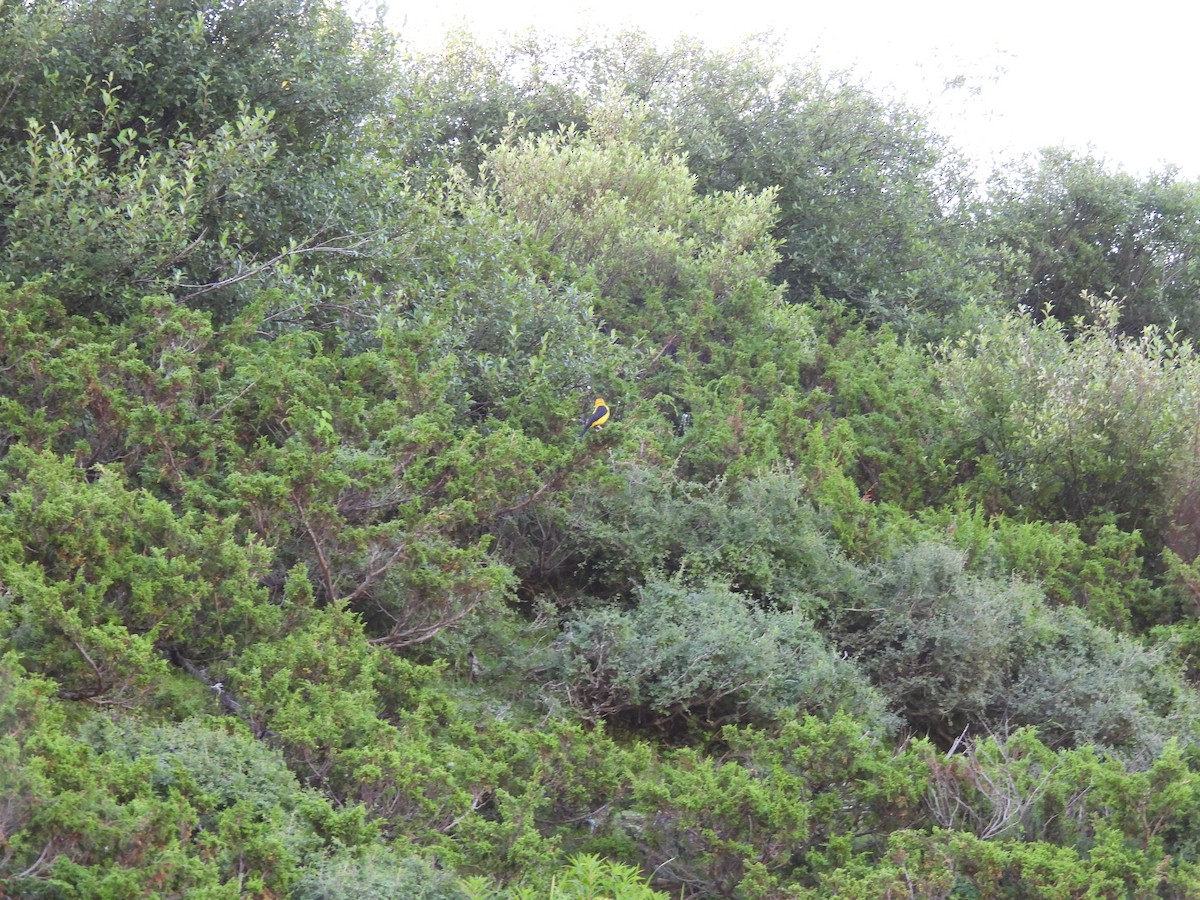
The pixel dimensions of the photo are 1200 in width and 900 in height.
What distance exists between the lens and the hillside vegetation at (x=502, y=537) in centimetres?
471

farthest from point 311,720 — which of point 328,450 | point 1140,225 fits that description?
point 1140,225

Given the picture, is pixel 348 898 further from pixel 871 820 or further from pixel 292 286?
pixel 292 286

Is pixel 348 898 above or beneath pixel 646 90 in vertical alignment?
beneath

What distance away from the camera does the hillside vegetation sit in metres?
4.71

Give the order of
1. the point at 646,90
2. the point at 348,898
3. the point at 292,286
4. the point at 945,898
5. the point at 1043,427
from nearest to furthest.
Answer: the point at 348,898
the point at 945,898
the point at 292,286
the point at 1043,427
the point at 646,90

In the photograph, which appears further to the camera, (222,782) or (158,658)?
(158,658)

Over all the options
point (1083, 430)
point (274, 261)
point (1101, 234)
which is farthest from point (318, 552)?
point (1101, 234)

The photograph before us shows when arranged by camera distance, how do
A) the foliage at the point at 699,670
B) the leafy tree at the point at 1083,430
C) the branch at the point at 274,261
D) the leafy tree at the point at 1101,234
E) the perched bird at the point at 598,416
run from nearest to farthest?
1. the foliage at the point at 699,670
2. the branch at the point at 274,261
3. the perched bird at the point at 598,416
4. the leafy tree at the point at 1083,430
5. the leafy tree at the point at 1101,234

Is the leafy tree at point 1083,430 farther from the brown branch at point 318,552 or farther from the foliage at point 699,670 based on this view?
the brown branch at point 318,552

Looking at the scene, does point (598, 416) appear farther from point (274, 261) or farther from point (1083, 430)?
point (1083, 430)

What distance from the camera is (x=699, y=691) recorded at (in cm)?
650

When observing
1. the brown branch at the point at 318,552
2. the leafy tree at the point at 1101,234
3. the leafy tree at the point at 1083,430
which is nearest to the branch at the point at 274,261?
the brown branch at the point at 318,552

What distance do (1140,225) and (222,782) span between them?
18012 millimetres

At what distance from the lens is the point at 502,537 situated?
7.47 m
